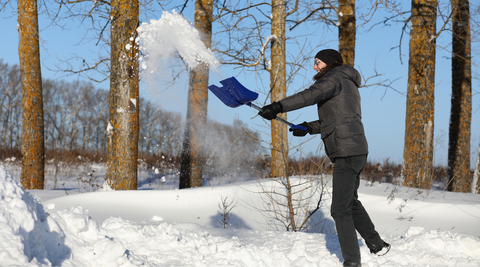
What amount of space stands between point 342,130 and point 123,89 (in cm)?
394

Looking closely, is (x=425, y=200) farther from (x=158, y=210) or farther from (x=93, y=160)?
(x=93, y=160)

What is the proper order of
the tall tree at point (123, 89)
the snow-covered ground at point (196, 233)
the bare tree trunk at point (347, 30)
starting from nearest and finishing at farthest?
the snow-covered ground at point (196, 233) → the tall tree at point (123, 89) → the bare tree trunk at point (347, 30)

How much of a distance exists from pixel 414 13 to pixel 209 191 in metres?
6.16

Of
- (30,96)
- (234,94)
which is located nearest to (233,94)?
(234,94)

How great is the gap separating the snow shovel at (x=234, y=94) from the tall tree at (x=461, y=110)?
814cm

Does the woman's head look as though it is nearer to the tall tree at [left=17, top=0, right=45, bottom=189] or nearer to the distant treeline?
the tall tree at [left=17, top=0, right=45, bottom=189]

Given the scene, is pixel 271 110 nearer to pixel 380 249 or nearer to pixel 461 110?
pixel 380 249

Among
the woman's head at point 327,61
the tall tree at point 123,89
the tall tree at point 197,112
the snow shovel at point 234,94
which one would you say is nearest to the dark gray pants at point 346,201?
the snow shovel at point 234,94

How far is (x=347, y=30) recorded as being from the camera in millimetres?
8383

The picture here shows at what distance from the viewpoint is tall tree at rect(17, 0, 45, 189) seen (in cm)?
705

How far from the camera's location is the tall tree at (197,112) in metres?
7.26

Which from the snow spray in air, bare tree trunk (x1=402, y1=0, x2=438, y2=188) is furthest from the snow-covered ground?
the snow spray in air

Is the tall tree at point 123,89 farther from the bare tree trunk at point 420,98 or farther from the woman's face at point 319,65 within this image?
the bare tree trunk at point 420,98

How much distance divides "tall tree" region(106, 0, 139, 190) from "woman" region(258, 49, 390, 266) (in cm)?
344
